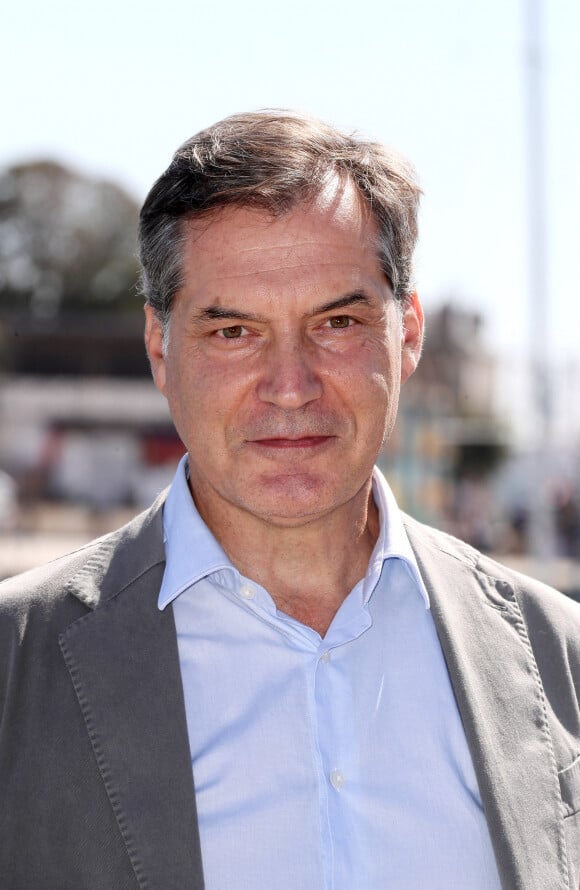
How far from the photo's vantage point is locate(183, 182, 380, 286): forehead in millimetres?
1953

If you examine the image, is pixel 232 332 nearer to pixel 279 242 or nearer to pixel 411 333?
pixel 279 242

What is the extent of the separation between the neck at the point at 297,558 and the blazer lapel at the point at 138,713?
0.67 feet

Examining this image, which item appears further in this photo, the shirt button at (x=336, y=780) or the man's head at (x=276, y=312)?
the man's head at (x=276, y=312)

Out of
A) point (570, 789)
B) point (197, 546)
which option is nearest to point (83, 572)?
point (197, 546)

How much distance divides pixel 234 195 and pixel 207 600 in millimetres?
782

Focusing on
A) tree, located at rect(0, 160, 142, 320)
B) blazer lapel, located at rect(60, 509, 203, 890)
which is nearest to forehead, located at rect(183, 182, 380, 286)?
blazer lapel, located at rect(60, 509, 203, 890)

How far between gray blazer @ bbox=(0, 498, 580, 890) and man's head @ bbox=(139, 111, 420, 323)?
527 mm

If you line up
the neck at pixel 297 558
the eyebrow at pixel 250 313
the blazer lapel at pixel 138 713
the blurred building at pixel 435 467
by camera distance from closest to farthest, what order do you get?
the blazer lapel at pixel 138 713 → the eyebrow at pixel 250 313 → the neck at pixel 297 558 → the blurred building at pixel 435 467

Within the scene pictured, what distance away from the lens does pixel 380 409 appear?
79.9 inches

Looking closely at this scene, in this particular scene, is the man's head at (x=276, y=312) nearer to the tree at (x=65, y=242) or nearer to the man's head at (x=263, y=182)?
the man's head at (x=263, y=182)

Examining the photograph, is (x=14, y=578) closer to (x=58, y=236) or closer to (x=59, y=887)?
(x=59, y=887)

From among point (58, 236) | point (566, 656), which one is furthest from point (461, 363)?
point (566, 656)

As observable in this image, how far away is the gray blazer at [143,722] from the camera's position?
1.72 metres

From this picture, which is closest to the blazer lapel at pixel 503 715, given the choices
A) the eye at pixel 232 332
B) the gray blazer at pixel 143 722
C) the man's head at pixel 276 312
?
the gray blazer at pixel 143 722
